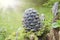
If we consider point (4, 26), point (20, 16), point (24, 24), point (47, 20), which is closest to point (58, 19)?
point (47, 20)

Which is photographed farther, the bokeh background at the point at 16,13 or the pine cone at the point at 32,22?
the bokeh background at the point at 16,13

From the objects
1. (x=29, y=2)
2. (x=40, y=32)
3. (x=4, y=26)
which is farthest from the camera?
(x=29, y=2)

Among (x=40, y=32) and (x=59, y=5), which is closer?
(x=40, y=32)

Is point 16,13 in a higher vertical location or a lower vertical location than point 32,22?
higher

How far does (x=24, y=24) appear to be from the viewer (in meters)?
1.44

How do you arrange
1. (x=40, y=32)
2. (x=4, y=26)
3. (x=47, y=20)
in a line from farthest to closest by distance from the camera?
(x=4, y=26), (x=47, y=20), (x=40, y=32)

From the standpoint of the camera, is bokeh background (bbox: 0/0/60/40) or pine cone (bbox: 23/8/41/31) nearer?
pine cone (bbox: 23/8/41/31)

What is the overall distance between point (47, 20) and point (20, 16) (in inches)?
12.0

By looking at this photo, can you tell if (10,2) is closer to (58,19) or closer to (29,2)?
(29,2)

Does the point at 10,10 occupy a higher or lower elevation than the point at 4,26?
higher

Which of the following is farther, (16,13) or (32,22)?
(16,13)

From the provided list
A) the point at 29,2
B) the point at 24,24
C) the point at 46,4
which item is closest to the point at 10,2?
the point at 29,2

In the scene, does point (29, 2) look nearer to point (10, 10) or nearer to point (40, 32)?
point (10, 10)

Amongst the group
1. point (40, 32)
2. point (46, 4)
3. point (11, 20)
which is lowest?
point (40, 32)
